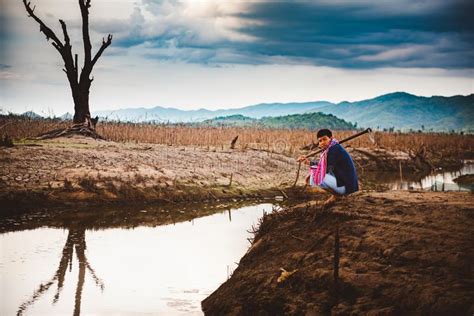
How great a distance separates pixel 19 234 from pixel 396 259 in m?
9.81

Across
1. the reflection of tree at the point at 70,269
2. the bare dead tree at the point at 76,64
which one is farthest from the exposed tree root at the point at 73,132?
the reflection of tree at the point at 70,269

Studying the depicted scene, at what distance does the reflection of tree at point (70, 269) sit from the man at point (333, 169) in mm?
3883

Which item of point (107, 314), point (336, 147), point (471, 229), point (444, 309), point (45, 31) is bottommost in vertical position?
point (107, 314)

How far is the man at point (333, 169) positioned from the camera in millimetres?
7438

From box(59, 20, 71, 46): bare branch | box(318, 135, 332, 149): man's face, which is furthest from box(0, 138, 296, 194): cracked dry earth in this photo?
box(318, 135, 332, 149): man's face

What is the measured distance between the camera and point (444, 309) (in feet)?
17.5

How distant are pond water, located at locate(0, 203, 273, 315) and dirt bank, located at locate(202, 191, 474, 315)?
4.08 feet

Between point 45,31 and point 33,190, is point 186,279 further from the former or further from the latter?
point 45,31

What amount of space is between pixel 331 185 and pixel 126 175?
39.3 feet

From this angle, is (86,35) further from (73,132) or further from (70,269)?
(70,269)

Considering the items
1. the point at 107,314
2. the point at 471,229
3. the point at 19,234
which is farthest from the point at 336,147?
the point at 19,234

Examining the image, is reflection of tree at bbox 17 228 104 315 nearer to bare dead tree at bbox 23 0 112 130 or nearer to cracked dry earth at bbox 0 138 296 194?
cracked dry earth at bbox 0 138 296 194

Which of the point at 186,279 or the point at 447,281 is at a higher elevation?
the point at 447,281

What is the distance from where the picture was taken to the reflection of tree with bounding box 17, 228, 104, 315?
8880mm
